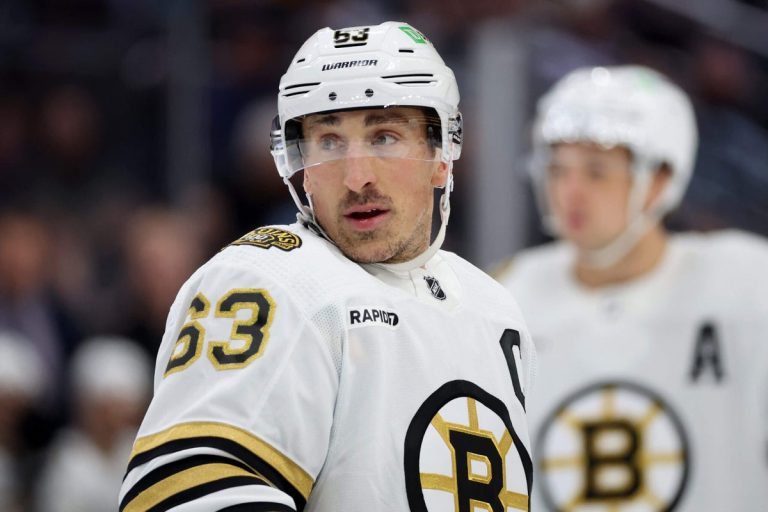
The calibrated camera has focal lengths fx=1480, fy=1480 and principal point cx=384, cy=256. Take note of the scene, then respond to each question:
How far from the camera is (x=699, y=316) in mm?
4207

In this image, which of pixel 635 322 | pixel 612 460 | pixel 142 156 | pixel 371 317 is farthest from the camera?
pixel 142 156

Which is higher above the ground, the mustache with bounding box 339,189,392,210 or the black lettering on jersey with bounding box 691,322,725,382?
the mustache with bounding box 339,189,392,210

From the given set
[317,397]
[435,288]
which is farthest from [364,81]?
[317,397]

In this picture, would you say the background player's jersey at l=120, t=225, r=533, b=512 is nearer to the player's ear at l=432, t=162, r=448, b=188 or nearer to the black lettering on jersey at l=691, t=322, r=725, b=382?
the player's ear at l=432, t=162, r=448, b=188

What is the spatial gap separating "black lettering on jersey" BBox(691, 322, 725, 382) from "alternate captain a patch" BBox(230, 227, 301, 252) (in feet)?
7.35

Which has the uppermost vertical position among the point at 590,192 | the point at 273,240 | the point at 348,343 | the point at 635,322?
the point at 273,240

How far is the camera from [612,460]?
163 inches

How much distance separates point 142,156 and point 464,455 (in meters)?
3.76

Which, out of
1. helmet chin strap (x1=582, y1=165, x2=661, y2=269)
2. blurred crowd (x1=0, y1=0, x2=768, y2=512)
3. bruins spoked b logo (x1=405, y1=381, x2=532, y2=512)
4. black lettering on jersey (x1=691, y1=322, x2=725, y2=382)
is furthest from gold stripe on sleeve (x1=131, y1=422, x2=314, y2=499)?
blurred crowd (x1=0, y1=0, x2=768, y2=512)

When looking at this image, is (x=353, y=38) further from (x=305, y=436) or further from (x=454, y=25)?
(x=454, y=25)

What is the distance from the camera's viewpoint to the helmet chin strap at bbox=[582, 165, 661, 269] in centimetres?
435

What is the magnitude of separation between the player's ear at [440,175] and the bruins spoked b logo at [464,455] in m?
0.34

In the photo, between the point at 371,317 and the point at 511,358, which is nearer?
the point at 371,317

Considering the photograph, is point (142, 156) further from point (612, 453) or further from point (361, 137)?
point (361, 137)
